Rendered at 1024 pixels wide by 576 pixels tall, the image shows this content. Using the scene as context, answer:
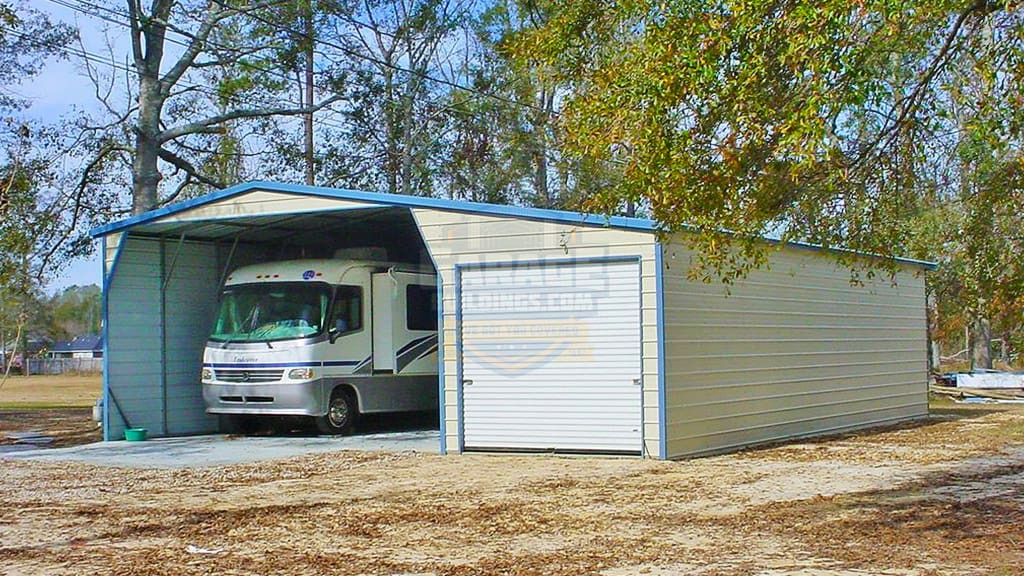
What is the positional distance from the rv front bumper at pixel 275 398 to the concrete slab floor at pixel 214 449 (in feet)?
1.44

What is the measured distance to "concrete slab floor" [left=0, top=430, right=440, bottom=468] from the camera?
14914 mm

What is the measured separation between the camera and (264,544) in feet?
29.3

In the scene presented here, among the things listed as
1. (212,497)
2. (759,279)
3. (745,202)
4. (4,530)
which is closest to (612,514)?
(745,202)

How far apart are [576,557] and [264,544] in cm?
234

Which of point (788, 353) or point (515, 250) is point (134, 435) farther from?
point (788, 353)

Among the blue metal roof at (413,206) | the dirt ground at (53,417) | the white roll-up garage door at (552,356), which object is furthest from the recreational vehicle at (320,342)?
the white roll-up garage door at (552,356)

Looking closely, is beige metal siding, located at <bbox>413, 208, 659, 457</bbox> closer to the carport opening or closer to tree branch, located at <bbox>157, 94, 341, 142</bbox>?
the carport opening

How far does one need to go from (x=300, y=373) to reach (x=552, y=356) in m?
4.02

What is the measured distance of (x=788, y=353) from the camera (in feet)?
55.8

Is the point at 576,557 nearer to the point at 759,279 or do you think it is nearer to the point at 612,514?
the point at 612,514

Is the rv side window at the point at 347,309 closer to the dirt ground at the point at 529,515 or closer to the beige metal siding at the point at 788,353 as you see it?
the dirt ground at the point at 529,515

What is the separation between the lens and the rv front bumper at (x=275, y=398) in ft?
55.4

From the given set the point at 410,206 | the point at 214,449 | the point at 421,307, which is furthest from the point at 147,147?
the point at 410,206

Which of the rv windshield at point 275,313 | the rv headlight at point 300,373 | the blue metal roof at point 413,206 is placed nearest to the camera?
the blue metal roof at point 413,206
